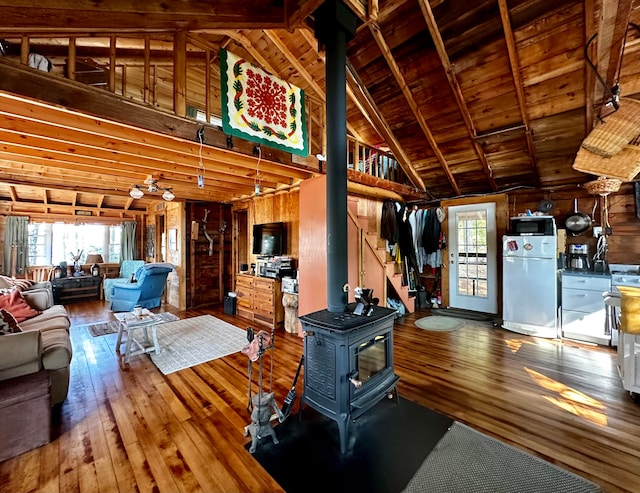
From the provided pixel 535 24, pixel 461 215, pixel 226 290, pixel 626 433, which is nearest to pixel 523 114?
pixel 535 24

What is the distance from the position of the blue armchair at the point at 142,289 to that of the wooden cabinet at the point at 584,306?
6767 millimetres

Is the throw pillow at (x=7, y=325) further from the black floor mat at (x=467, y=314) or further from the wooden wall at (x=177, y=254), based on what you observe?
the black floor mat at (x=467, y=314)

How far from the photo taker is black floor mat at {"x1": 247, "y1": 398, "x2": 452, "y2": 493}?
1.58 meters

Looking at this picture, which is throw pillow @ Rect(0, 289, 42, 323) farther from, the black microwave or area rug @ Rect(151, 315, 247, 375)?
the black microwave

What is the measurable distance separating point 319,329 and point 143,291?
4.75 meters

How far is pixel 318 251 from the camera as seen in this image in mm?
3705

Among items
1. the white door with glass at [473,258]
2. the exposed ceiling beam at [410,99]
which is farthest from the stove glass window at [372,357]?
the white door with glass at [473,258]

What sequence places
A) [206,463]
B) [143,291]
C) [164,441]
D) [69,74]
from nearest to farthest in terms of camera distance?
[206,463]
[164,441]
[69,74]
[143,291]

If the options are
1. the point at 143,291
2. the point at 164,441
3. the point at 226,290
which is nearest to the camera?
the point at 164,441

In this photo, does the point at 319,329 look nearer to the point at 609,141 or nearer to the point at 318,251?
the point at 318,251

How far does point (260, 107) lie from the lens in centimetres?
290

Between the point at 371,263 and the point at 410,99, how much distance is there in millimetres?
2532

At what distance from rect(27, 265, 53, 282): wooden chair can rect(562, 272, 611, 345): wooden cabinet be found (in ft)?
34.0

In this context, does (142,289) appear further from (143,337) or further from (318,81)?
(318,81)
